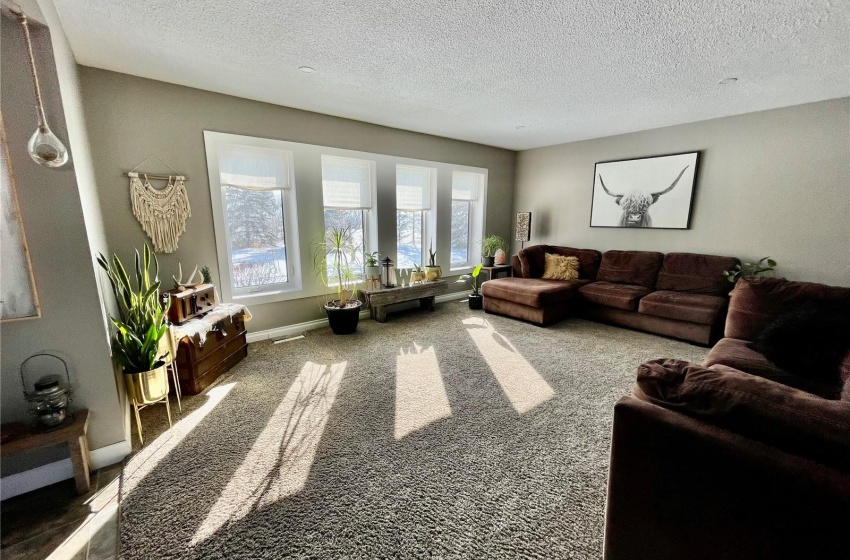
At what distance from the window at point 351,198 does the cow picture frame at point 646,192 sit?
3407mm

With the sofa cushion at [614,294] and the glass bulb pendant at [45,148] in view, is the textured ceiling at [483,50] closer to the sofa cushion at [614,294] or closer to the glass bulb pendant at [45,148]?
the glass bulb pendant at [45,148]

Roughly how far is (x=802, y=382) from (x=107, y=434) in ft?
13.0

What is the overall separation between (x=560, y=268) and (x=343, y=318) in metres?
3.20

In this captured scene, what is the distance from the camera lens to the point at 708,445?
942mm

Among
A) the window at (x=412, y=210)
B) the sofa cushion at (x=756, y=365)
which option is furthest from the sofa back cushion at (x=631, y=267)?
the window at (x=412, y=210)

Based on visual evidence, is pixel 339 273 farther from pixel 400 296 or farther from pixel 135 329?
pixel 135 329

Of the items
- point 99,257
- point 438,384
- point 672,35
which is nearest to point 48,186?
point 99,257

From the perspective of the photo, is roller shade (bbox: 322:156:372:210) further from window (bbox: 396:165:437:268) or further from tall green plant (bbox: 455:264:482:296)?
tall green plant (bbox: 455:264:482:296)

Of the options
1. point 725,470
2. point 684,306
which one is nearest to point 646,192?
point 684,306

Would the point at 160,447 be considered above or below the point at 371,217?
below

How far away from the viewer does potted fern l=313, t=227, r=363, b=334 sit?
377cm

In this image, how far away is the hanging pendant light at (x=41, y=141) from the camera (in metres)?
1.36

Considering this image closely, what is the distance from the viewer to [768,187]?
358 cm

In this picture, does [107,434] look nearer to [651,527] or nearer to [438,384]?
[438,384]
